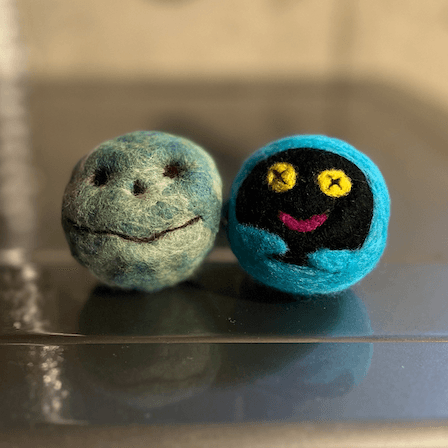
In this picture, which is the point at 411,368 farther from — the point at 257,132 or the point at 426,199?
the point at 257,132

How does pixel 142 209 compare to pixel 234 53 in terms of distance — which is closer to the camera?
pixel 142 209

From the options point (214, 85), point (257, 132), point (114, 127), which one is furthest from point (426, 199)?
point (214, 85)

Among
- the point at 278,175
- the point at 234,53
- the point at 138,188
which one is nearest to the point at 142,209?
the point at 138,188

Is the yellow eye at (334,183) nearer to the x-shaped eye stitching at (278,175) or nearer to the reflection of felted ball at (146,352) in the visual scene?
the x-shaped eye stitching at (278,175)

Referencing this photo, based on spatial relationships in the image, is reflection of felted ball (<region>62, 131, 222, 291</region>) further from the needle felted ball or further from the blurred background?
the blurred background

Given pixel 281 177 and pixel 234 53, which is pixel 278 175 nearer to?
pixel 281 177
